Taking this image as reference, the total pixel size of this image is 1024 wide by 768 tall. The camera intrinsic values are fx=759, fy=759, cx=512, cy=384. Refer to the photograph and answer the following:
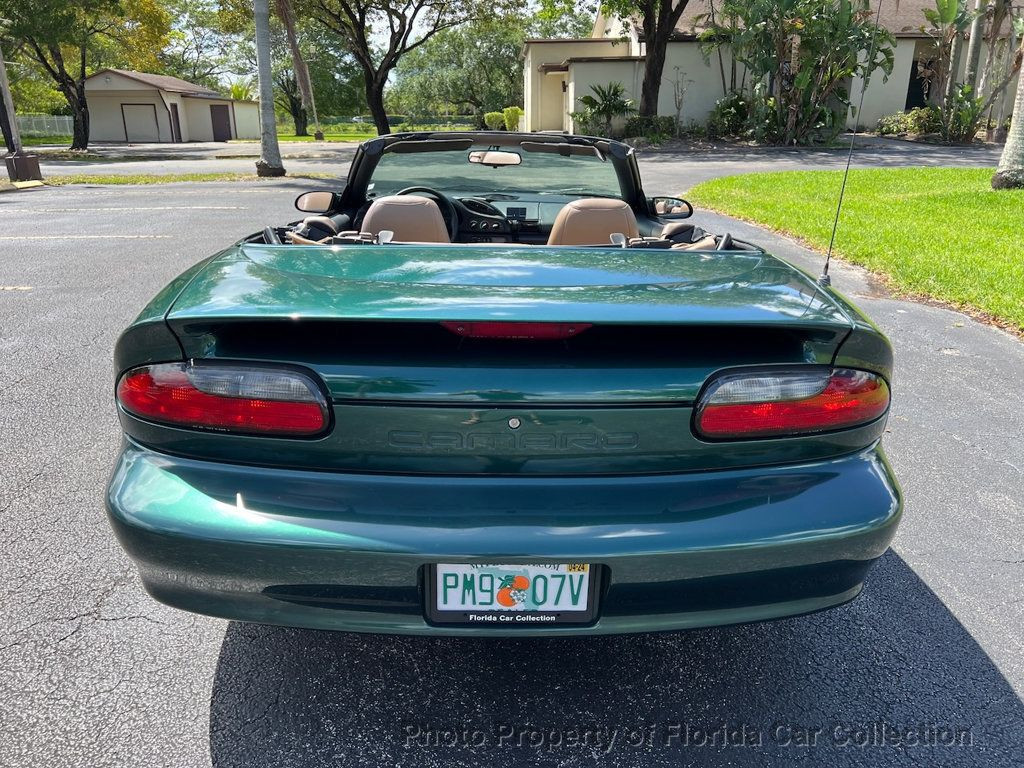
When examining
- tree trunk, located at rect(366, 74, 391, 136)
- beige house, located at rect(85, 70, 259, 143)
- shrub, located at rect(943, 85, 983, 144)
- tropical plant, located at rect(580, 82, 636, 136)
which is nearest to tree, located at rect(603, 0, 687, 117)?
tropical plant, located at rect(580, 82, 636, 136)

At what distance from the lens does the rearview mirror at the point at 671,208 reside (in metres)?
4.00

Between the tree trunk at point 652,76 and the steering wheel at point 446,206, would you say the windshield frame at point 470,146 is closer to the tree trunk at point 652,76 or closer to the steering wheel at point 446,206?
the steering wheel at point 446,206

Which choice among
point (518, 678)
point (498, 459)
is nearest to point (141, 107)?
point (518, 678)

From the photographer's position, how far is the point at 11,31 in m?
25.5

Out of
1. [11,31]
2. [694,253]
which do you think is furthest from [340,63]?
[694,253]

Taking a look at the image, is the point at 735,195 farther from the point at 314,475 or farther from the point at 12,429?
the point at 314,475

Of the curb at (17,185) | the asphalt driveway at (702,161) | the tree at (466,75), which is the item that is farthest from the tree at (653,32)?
the tree at (466,75)

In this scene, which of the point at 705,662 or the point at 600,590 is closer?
the point at 600,590

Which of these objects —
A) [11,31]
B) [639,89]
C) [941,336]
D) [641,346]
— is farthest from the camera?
[639,89]

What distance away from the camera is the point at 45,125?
46812 millimetres

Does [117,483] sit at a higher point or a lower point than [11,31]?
lower

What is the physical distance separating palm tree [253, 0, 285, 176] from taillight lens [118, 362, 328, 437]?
54.5 feet

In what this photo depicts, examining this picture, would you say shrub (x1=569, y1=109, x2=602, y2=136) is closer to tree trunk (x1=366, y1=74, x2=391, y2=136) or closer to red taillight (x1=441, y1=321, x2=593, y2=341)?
tree trunk (x1=366, y1=74, x2=391, y2=136)

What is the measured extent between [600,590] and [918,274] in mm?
6513
